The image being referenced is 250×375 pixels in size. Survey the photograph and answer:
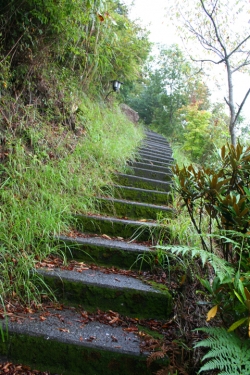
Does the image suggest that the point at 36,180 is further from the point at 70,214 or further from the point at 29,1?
the point at 29,1

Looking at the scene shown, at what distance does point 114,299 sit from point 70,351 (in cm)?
45

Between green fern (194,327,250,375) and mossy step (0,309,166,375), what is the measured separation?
1.81 ft

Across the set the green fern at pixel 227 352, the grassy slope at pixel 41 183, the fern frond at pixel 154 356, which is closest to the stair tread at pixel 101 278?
the grassy slope at pixel 41 183

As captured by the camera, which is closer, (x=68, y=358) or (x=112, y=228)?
(x=68, y=358)

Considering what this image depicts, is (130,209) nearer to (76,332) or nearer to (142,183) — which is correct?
(142,183)

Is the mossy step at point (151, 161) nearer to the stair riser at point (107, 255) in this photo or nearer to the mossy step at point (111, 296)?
the stair riser at point (107, 255)

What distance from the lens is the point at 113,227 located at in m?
2.73

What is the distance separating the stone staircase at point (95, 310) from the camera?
1.61 meters

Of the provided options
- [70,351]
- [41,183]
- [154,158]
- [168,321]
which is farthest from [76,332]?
[154,158]

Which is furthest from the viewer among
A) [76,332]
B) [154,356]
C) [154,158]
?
[154,158]

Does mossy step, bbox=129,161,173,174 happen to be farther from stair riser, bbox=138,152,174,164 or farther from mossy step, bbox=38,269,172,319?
mossy step, bbox=38,269,172,319

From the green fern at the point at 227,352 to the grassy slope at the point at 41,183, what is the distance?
1.17 metres

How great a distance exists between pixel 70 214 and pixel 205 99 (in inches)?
467

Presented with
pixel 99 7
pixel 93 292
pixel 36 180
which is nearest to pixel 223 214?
pixel 93 292
